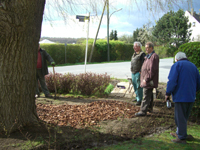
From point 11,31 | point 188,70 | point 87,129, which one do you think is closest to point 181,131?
point 188,70

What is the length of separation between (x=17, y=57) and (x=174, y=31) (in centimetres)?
3729

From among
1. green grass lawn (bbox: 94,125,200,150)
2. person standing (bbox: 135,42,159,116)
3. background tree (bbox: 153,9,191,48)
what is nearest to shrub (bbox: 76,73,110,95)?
person standing (bbox: 135,42,159,116)

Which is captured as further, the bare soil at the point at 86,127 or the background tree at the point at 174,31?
the background tree at the point at 174,31

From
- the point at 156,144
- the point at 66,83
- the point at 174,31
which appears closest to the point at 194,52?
the point at 156,144

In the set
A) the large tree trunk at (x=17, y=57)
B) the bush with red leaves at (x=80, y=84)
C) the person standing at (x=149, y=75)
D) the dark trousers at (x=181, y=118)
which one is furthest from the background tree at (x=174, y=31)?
the large tree trunk at (x=17, y=57)

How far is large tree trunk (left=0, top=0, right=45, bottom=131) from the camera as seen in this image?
3.28 m

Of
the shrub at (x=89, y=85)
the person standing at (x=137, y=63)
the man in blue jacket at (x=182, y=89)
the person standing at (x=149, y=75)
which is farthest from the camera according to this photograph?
the shrub at (x=89, y=85)

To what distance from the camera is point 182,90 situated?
11.7 ft

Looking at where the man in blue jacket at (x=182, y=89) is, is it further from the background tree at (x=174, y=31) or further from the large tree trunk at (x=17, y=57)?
the background tree at (x=174, y=31)

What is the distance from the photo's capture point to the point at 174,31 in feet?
120

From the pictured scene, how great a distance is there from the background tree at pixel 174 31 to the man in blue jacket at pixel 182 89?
33.7 metres

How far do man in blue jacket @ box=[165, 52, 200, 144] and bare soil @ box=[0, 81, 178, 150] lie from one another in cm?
64

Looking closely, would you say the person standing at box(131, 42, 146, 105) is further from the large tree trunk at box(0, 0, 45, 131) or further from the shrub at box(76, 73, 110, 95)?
the large tree trunk at box(0, 0, 45, 131)

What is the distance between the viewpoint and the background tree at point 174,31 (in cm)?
3538
